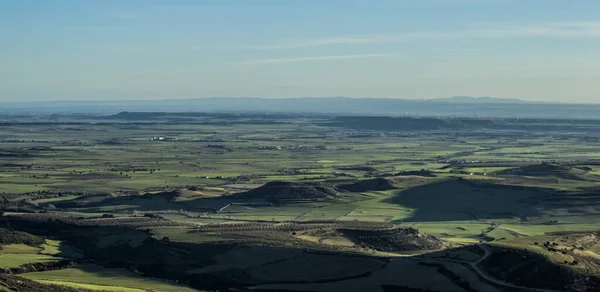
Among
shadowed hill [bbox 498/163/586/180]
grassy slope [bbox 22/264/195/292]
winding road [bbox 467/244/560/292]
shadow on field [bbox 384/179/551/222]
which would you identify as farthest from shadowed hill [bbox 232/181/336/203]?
A: winding road [bbox 467/244/560/292]

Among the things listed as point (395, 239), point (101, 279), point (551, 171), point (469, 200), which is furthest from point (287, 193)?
point (101, 279)

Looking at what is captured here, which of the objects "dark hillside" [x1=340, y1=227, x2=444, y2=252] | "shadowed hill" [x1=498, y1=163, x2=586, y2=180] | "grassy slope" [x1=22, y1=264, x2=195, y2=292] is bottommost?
"grassy slope" [x1=22, y1=264, x2=195, y2=292]

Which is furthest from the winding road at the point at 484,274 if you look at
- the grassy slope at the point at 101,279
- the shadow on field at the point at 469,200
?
the shadow on field at the point at 469,200

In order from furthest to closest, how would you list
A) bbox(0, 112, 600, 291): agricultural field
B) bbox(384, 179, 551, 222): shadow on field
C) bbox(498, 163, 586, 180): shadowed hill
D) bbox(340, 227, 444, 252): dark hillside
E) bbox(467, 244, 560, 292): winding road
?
bbox(498, 163, 586, 180): shadowed hill < bbox(384, 179, 551, 222): shadow on field < bbox(340, 227, 444, 252): dark hillside < bbox(0, 112, 600, 291): agricultural field < bbox(467, 244, 560, 292): winding road

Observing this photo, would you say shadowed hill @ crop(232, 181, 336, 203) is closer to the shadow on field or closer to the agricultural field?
the agricultural field

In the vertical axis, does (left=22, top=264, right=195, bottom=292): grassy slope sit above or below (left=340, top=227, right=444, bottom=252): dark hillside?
below

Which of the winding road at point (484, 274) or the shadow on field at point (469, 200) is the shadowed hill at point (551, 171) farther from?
the winding road at point (484, 274)

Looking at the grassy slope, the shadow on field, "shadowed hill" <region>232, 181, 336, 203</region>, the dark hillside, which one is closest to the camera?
the grassy slope
